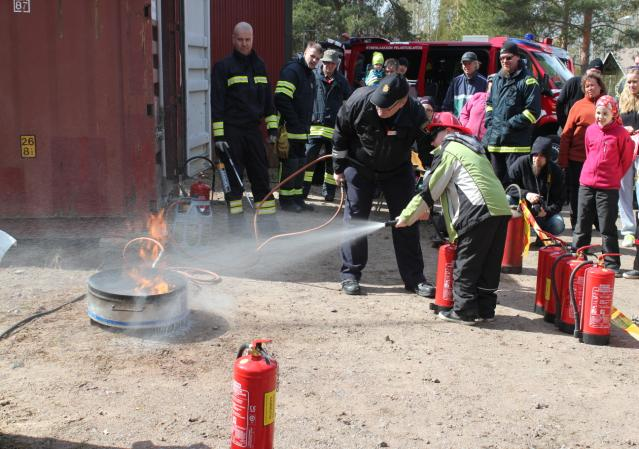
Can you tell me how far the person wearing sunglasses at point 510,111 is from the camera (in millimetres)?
8086

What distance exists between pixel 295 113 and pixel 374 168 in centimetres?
343

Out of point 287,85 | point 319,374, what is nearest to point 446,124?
point 319,374

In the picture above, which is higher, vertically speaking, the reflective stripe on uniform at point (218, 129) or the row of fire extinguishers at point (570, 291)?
the reflective stripe on uniform at point (218, 129)

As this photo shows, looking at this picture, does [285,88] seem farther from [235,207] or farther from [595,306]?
[595,306]

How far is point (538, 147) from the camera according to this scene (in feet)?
25.1

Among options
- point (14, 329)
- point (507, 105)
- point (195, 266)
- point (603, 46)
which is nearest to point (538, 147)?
point (507, 105)

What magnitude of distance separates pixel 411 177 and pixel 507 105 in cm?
254

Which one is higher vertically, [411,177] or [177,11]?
[177,11]

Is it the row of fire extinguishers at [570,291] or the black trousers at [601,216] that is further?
the black trousers at [601,216]

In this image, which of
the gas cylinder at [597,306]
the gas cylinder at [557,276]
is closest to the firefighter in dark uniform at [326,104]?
the gas cylinder at [557,276]

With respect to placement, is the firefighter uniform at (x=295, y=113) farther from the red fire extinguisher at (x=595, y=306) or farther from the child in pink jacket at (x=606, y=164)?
the red fire extinguisher at (x=595, y=306)

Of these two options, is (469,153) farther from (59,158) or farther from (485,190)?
(59,158)

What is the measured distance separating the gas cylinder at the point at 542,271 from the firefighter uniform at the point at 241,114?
10.2 feet

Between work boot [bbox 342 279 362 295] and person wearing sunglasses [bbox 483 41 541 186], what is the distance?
10.0ft
